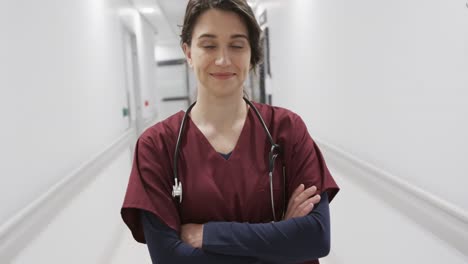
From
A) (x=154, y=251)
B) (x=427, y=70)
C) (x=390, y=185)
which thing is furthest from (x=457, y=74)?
(x=154, y=251)

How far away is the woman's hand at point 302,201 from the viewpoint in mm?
1070

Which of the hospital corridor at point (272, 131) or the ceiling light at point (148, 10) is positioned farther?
the ceiling light at point (148, 10)

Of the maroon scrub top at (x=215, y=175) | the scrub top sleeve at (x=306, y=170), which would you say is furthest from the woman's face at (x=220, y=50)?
the scrub top sleeve at (x=306, y=170)

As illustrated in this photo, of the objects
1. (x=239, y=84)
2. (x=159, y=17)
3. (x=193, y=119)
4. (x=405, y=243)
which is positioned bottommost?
(x=405, y=243)

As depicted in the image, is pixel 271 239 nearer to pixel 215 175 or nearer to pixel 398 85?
pixel 215 175

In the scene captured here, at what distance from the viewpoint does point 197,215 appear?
1059 millimetres

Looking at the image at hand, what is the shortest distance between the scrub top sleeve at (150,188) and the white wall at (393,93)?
87cm

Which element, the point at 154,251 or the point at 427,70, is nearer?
the point at 154,251

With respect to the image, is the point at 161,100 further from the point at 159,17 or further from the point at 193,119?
the point at 193,119

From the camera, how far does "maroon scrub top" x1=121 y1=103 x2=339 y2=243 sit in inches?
40.9

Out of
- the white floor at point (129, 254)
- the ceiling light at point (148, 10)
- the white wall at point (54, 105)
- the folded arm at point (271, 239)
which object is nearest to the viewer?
the folded arm at point (271, 239)

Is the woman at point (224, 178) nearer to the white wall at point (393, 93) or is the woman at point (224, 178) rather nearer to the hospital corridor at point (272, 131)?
the hospital corridor at point (272, 131)

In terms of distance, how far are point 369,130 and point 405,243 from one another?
558 mm

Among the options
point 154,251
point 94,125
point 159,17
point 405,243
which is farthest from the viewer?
point 159,17
